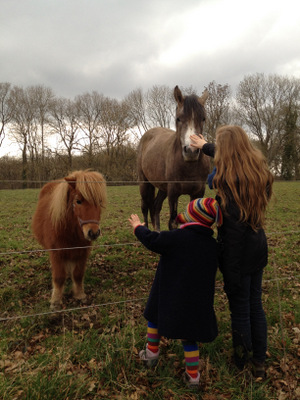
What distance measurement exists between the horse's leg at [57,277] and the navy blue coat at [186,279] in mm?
1694

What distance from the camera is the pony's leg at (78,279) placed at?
3427 mm

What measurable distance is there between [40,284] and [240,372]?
303 centimetres

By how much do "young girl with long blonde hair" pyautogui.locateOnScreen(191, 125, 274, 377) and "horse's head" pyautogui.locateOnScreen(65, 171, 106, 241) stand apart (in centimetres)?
139

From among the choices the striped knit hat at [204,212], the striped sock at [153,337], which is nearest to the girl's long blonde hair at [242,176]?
the striped knit hat at [204,212]

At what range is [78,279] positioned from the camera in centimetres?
346

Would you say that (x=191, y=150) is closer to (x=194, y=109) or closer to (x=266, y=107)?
(x=194, y=109)

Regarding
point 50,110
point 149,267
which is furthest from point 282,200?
point 50,110

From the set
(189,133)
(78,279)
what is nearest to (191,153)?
(189,133)

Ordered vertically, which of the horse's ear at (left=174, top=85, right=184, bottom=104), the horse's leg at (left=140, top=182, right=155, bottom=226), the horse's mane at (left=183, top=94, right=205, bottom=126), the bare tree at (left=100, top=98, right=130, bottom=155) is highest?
the bare tree at (left=100, top=98, right=130, bottom=155)

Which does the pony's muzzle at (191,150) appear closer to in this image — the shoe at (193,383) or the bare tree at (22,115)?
the shoe at (193,383)

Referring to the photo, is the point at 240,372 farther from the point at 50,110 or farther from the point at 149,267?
the point at 50,110

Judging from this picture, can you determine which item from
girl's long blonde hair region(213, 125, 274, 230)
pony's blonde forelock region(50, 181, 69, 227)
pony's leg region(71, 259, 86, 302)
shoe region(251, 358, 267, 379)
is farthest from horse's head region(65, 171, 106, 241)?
shoe region(251, 358, 267, 379)

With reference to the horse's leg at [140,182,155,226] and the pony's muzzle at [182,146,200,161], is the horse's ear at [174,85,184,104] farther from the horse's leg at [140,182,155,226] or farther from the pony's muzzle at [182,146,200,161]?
the horse's leg at [140,182,155,226]

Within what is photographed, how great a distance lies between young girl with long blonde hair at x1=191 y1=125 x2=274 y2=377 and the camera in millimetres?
2068
